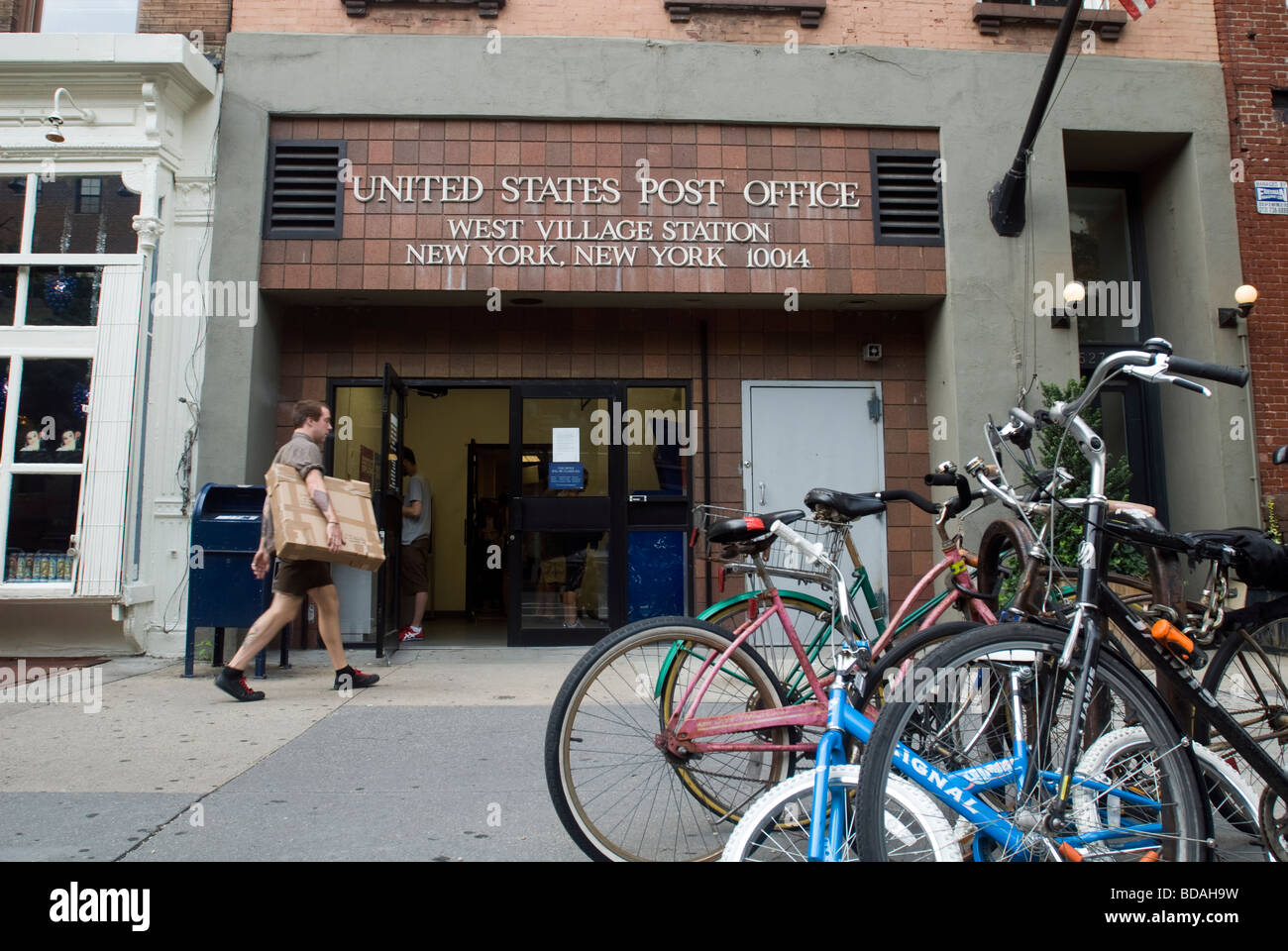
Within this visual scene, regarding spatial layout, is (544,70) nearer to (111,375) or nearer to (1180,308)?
(111,375)

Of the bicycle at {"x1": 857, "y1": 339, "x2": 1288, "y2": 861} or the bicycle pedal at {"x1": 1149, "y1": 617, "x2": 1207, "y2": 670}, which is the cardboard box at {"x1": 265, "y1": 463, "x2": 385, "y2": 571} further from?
the bicycle pedal at {"x1": 1149, "y1": 617, "x2": 1207, "y2": 670}

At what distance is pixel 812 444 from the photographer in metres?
7.69

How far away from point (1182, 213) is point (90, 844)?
30.6ft

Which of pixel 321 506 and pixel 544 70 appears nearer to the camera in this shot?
pixel 321 506

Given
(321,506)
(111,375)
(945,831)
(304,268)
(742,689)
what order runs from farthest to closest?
(304,268)
(111,375)
(321,506)
(742,689)
(945,831)

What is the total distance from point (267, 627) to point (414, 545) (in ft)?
9.75

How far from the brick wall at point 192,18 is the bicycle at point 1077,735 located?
26.2 feet

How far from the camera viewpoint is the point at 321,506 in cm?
522

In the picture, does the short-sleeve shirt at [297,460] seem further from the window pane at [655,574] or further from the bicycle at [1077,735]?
the bicycle at [1077,735]

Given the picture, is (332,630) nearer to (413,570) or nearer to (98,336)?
(413,570)

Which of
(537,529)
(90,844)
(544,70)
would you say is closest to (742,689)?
(90,844)

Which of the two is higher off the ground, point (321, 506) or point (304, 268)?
point (304, 268)

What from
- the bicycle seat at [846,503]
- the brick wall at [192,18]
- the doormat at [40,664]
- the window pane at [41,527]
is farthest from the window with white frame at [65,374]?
the bicycle seat at [846,503]

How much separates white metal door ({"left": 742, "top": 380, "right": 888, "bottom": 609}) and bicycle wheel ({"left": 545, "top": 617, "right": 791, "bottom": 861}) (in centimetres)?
493
